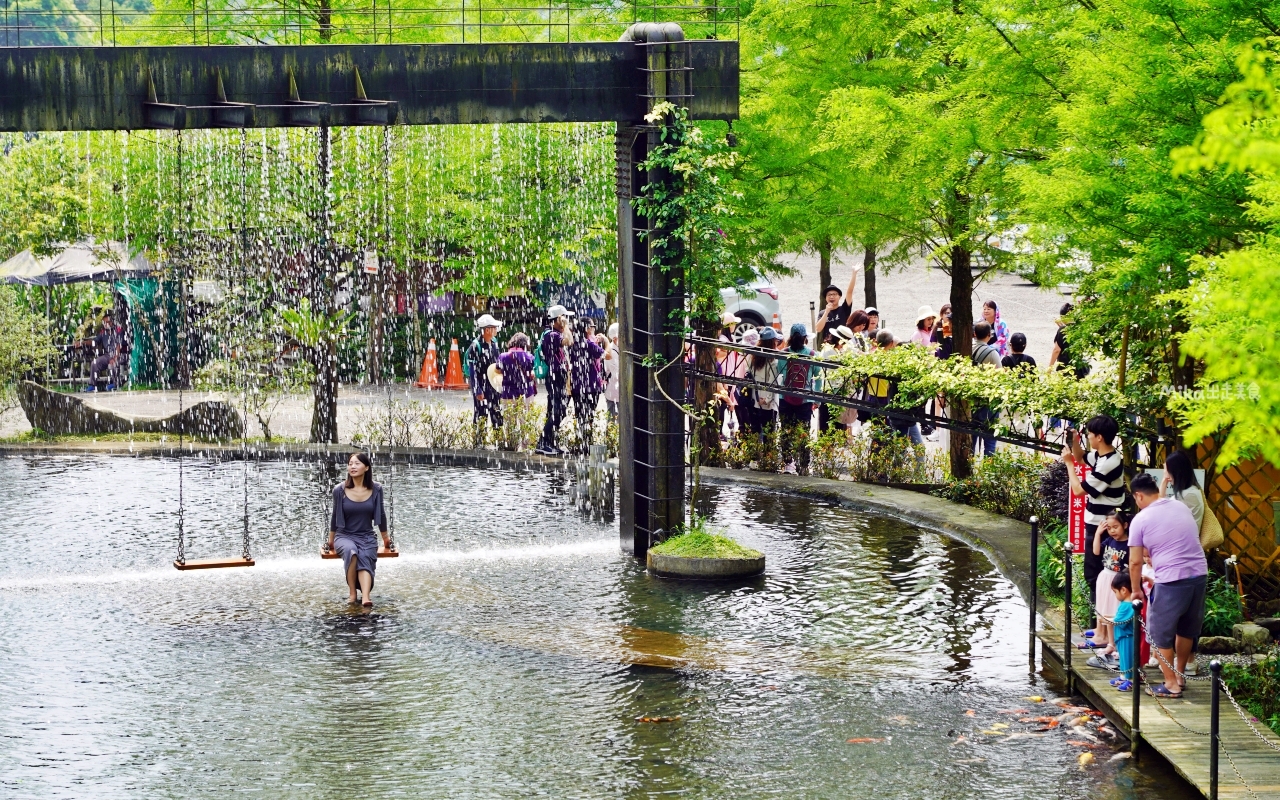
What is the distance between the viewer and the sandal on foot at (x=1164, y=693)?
10516 mm

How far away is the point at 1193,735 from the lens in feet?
32.1

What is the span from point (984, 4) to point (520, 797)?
33.9ft

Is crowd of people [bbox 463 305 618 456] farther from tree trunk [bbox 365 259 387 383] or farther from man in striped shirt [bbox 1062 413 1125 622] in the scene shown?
man in striped shirt [bbox 1062 413 1125 622]

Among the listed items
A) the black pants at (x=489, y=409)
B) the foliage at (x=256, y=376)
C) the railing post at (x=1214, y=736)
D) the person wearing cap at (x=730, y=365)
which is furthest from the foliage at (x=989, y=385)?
the foliage at (x=256, y=376)

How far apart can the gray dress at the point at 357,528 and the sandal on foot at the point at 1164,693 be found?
642cm

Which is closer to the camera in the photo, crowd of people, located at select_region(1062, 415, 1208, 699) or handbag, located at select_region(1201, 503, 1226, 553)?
crowd of people, located at select_region(1062, 415, 1208, 699)

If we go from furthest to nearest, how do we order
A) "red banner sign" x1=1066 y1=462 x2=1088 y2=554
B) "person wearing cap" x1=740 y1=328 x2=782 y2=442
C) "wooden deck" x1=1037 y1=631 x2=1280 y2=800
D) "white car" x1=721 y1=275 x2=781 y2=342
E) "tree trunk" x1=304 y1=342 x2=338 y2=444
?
"white car" x1=721 y1=275 x2=781 y2=342, "tree trunk" x1=304 y1=342 x2=338 y2=444, "person wearing cap" x1=740 y1=328 x2=782 y2=442, "red banner sign" x1=1066 y1=462 x2=1088 y2=554, "wooden deck" x1=1037 y1=631 x2=1280 y2=800

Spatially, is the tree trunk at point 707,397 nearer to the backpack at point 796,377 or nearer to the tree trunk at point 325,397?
the backpack at point 796,377

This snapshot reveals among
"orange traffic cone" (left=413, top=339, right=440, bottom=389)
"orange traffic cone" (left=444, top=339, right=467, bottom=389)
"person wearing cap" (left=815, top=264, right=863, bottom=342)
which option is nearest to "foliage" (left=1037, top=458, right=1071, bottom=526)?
"person wearing cap" (left=815, top=264, right=863, bottom=342)

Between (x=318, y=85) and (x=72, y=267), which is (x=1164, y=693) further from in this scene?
(x=72, y=267)

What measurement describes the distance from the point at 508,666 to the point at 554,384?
31.5 feet

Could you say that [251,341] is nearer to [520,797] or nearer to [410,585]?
[410,585]

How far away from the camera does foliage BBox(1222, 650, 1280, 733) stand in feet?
34.8

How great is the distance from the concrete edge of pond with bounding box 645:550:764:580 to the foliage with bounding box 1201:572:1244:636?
4091 mm
